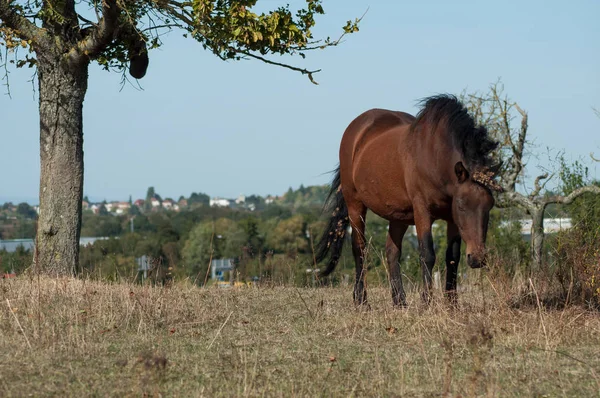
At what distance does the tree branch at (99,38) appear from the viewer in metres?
11.8

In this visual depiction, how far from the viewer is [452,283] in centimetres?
970

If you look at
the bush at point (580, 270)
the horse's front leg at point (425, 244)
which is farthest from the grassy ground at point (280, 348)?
the bush at point (580, 270)

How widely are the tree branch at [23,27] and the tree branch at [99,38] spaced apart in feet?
1.57

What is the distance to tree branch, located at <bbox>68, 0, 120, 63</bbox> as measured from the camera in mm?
11791

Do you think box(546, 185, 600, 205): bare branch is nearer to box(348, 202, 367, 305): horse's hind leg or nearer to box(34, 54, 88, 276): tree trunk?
box(348, 202, 367, 305): horse's hind leg

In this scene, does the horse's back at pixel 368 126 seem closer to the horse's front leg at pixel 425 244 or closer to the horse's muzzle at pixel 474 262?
the horse's front leg at pixel 425 244

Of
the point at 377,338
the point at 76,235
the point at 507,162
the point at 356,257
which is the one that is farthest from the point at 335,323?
the point at 507,162

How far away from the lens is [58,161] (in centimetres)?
1252

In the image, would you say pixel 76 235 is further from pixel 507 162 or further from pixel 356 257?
pixel 507 162

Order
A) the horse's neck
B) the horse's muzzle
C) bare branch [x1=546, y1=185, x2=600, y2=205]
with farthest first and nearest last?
bare branch [x1=546, y1=185, x2=600, y2=205]
the horse's neck
the horse's muzzle

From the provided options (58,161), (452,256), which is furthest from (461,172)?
(58,161)

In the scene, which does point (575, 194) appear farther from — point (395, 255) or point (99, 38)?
point (99, 38)

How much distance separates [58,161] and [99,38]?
1908mm

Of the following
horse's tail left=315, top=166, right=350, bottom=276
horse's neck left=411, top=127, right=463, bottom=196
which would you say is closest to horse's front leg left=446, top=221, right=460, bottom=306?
horse's neck left=411, top=127, right=463, bottom=196
